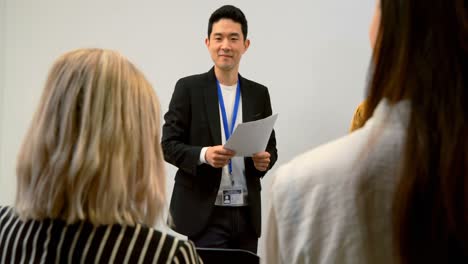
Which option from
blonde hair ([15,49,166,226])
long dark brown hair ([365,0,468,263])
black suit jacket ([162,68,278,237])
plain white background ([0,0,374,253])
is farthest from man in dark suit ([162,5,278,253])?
long dark brown hair ([365,0,468,263])

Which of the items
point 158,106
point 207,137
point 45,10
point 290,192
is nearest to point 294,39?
point 207,137

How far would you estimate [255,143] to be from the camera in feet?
7.24

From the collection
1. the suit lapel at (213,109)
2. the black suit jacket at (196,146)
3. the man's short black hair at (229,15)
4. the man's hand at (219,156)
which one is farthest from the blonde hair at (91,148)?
the man's short black hair at (229,15)

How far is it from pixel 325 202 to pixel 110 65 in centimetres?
53

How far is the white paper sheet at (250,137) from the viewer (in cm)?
207

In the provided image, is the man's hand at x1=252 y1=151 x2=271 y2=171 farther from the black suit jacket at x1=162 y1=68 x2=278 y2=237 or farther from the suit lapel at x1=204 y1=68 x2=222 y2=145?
the suit lapel at x1=204 y1=68 x2=222 y2=145

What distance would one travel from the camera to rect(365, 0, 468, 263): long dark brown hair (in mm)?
628

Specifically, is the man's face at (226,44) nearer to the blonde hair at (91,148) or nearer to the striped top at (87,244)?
the blonde hair at (91,148)

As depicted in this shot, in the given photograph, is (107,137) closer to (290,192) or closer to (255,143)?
(290,192)

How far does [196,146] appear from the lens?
2410 millimetres

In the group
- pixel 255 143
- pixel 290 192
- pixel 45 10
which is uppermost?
pixel 45 10

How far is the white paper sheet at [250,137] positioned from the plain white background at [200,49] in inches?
42.6

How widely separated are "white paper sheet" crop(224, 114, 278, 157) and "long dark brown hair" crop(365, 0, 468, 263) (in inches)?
54.0

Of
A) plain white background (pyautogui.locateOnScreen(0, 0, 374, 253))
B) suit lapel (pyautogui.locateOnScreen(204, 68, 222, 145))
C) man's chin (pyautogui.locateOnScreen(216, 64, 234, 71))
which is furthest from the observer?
plain white background (pyautogui.locateOnScreen(0, 0, 374, 253))
